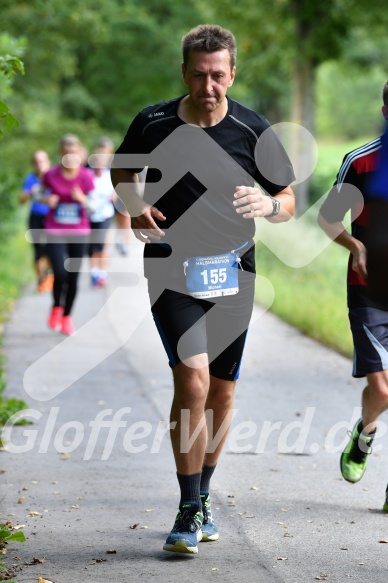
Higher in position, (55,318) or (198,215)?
(198,215)

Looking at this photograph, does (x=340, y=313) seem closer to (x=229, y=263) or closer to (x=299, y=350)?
(x=299, y=350)

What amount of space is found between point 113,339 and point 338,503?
22.6ft

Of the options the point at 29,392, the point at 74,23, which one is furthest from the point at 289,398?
the point at 74,23

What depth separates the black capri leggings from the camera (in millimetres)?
12672

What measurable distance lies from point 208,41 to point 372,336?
71.1 inches

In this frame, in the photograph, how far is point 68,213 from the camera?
41.4 feet

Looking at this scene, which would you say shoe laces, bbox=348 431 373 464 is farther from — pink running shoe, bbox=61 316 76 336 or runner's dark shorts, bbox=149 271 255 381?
pink running shoe, bbox=61 316 76 336

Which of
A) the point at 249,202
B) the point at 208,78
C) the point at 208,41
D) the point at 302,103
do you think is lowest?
the point at 302,103

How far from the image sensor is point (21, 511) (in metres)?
6.04

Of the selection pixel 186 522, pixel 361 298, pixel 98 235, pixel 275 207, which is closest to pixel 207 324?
pixel 275 207

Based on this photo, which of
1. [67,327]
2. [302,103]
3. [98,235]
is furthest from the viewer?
[302,103]

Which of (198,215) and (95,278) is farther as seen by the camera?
(95,278)

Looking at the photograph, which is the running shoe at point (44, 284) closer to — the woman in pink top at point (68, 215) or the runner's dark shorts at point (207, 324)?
the woman in pink top at point (68, 215)

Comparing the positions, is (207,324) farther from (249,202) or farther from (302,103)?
(302,103)
